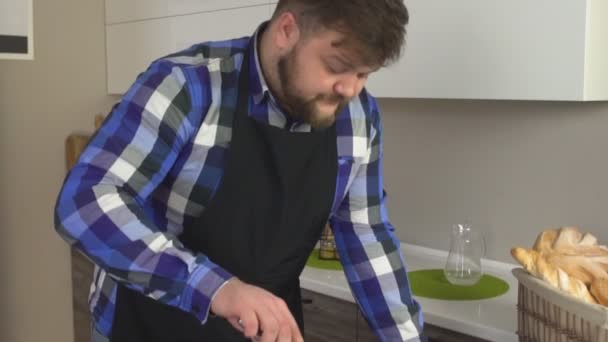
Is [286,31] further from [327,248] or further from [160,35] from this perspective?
[160,35]

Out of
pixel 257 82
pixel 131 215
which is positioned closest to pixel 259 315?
pixel 131 215

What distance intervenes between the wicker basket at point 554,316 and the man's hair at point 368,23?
17.6 inches

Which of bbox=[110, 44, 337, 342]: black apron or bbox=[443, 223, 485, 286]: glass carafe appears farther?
bbox=[443, 223, 485, 286]: glass carafe

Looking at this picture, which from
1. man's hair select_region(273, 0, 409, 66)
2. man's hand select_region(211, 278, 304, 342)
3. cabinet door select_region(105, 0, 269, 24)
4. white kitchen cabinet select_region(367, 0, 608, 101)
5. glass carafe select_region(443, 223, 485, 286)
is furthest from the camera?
cabinet door select_region(105, 0, 269, 24)

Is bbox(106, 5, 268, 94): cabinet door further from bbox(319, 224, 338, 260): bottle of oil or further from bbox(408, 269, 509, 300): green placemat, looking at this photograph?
bbox(408, 269, 509, 300): green placemat

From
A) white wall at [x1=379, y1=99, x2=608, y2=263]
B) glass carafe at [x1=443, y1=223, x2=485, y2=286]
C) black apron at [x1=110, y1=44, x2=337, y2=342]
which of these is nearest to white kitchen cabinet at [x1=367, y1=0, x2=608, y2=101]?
white wall at [x1=379, y1=99, x2=608, y2=263]

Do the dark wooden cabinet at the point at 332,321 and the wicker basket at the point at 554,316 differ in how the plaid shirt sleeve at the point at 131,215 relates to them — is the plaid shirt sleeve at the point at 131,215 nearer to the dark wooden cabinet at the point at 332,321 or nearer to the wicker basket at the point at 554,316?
the wicker basket at the point at 554,316

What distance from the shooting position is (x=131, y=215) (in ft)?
3.43

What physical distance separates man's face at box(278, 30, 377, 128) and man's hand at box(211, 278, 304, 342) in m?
0.32

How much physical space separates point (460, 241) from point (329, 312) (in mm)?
359

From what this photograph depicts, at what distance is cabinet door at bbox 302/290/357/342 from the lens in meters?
1.82

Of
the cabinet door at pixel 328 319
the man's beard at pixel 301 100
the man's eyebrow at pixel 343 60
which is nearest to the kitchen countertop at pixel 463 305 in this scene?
the cabinet door at pixel 328 319

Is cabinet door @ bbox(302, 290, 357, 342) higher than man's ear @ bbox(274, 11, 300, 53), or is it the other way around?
man's ear @ bbox(274, 11, 300, 53)

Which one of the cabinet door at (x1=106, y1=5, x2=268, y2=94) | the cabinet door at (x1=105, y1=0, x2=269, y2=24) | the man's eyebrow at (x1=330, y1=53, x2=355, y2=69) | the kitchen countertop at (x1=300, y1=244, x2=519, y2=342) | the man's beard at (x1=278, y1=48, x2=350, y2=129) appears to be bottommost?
the kitchen countertop at (x1=300, y1=244, x2=519, y2=342)
